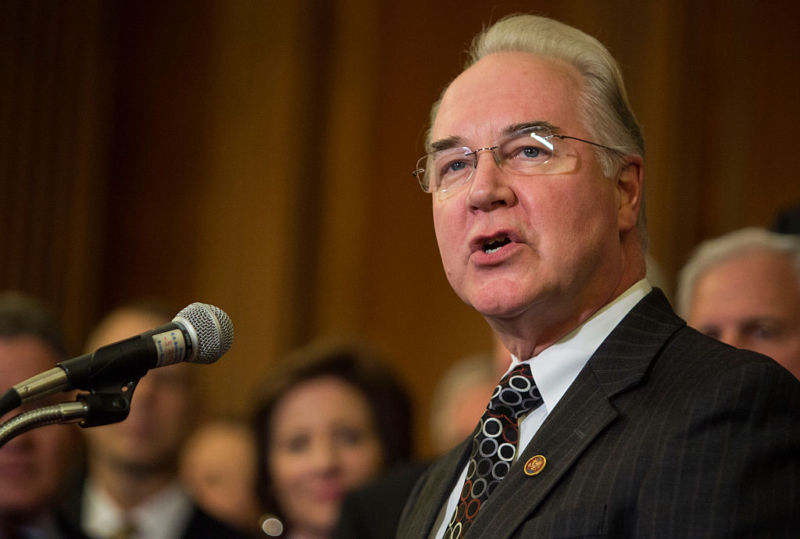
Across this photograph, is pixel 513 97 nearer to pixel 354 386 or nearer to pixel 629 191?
pixel 629 191

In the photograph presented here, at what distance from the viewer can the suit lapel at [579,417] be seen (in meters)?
1.58

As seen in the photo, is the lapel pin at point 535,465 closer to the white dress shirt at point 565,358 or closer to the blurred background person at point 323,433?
the white dress shirt at point 565,358

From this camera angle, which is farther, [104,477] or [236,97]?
[236,97]

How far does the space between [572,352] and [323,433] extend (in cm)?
180

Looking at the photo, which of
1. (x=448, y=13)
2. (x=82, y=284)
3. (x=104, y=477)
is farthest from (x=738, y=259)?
(x=82, y=284)

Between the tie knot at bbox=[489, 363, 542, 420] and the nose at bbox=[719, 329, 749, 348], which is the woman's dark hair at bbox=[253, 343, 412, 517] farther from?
the tie knot at bbox=[489, 363, 542, 420]

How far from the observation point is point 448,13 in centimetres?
539

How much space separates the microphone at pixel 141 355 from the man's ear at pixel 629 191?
30.0 inches

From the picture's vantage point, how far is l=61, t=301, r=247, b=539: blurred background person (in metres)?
3.49

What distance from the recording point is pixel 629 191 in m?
1.97

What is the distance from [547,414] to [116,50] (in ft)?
15.2

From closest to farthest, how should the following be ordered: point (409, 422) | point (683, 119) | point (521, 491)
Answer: point (521, 491) < point (409, 422) < point (683, 119)

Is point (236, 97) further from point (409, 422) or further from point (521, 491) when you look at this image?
point (521, 491)

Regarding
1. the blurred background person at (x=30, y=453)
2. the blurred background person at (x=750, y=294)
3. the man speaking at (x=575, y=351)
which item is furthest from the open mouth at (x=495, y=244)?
the blurred background person at (x=30, y=453)
